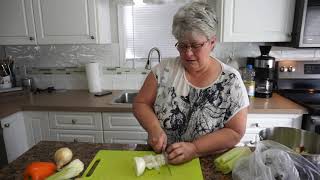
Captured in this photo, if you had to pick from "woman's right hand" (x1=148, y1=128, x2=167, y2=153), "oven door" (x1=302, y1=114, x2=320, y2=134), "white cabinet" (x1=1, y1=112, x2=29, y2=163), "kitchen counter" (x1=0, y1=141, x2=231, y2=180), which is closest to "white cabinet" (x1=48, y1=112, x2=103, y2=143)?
"white cabinet" (x1=1, y1=112, x2=29, y2=163)

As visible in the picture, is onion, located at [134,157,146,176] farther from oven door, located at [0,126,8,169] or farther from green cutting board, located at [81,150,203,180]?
oven door, located at [0,126,8,169]

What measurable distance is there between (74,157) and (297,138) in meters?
0.88

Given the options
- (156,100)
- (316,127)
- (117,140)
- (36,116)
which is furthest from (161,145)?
(36,116)

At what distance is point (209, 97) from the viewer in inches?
40.2

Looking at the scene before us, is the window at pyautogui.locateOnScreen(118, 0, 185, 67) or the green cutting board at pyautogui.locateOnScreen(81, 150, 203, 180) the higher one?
the window at pyautogui.locateOnScreen(118, 0, 185, 67)

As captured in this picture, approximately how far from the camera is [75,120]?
1946 mm

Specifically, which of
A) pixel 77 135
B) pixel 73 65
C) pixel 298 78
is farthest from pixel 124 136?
pixel 298 78

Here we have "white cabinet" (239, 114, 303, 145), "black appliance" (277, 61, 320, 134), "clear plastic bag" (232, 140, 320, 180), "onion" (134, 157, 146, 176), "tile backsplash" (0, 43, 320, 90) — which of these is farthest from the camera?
"tile backsplash" (0, 43, 320, 90)

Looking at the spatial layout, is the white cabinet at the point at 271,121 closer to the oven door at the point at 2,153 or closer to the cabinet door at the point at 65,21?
the cabinet door at the point at 65,21

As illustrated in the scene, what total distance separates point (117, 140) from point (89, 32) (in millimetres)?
900

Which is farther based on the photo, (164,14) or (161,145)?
(164,14)

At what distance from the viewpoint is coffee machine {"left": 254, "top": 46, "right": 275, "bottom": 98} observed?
200 centimetres

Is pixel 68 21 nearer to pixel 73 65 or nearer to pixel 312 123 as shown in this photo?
pixel 73 65

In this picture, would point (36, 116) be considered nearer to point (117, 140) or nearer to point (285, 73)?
point (117, 140)
